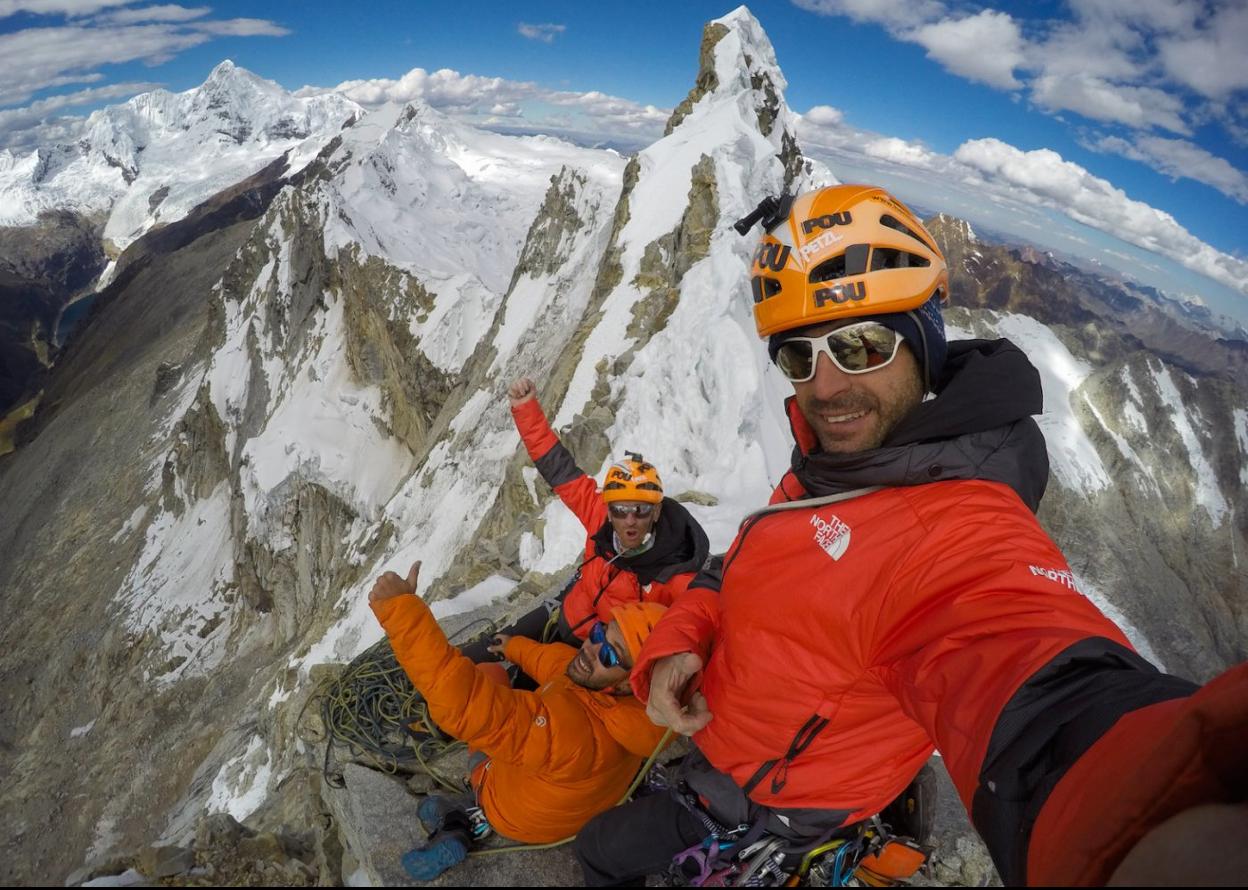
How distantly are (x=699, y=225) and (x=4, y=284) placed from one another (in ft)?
862

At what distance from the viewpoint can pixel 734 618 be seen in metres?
3.11

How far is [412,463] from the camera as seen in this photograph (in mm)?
31375

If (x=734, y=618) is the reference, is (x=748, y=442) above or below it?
below

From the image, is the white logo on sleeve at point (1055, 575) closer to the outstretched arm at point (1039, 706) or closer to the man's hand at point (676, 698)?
the outstretched arm at point (1039, 706)

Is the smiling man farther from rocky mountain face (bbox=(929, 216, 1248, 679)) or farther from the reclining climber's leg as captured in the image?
rocky mountain face (bbox=(929, 216, 1248, 679))

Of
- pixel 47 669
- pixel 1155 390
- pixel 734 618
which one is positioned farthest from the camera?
pixel 47 669

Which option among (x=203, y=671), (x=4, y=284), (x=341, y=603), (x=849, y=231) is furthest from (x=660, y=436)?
(x=4, y=284)

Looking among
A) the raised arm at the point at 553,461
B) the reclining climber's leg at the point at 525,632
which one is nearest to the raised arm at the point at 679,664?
the reclining climber's leg at the point at 525,632

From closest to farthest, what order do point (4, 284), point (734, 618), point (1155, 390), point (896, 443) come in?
point (896, 443) → point (734, 618) → point (1155, 390) → point (4, 284)

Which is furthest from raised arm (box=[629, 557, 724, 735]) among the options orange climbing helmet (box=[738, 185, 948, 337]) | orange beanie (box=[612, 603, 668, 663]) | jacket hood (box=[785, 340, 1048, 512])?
orange climbing helmet (box=[738, 185, 948, 337])

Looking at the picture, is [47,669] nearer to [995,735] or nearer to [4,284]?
[995,735]

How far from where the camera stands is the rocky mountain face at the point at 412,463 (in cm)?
1419

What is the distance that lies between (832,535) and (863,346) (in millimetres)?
1036

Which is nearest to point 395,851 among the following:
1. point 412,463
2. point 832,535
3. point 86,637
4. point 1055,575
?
point 832,535
